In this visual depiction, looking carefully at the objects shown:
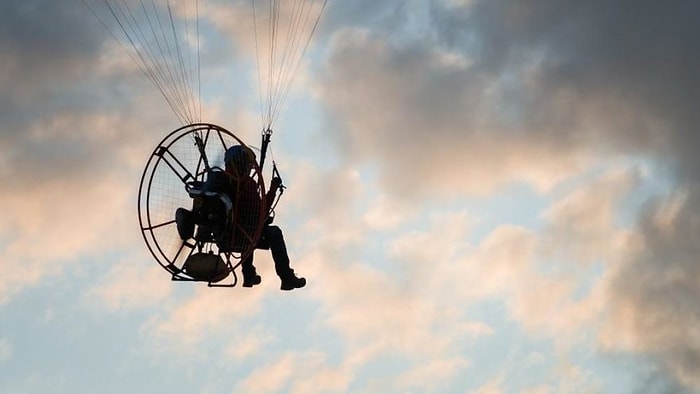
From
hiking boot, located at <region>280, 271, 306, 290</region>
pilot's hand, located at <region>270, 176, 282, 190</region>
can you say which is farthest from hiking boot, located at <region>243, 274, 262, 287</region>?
pilot's hand, located at <region>270, 176, 282, 190</region>

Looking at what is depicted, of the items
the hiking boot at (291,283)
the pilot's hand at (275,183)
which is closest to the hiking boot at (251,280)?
the hiking boot at (291,283)

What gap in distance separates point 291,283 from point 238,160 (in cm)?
407

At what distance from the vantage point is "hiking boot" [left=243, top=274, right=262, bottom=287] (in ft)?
77.8

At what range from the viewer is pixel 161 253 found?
21266 mm

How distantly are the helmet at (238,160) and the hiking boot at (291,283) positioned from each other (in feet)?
12.3

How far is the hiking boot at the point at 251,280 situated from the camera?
934 inches

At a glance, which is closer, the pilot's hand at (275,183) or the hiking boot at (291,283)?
the pilot's hand at (275,183)

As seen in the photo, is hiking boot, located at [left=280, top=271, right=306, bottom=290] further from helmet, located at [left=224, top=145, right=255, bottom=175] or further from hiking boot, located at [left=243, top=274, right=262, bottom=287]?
helmet, located at [left=224, top=145, right=255, bottom=175]

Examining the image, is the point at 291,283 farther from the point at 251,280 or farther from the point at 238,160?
the point at 238,160

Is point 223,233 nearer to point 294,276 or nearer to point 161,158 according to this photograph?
point 161,158

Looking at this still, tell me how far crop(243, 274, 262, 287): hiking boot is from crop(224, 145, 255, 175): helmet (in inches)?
120

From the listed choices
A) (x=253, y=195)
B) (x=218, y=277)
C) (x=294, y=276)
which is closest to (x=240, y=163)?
(x=253, y=195)

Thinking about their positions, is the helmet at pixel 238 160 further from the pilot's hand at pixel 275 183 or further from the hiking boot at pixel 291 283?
the hiking boot at pixel 291 283

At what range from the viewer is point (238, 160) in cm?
2167
